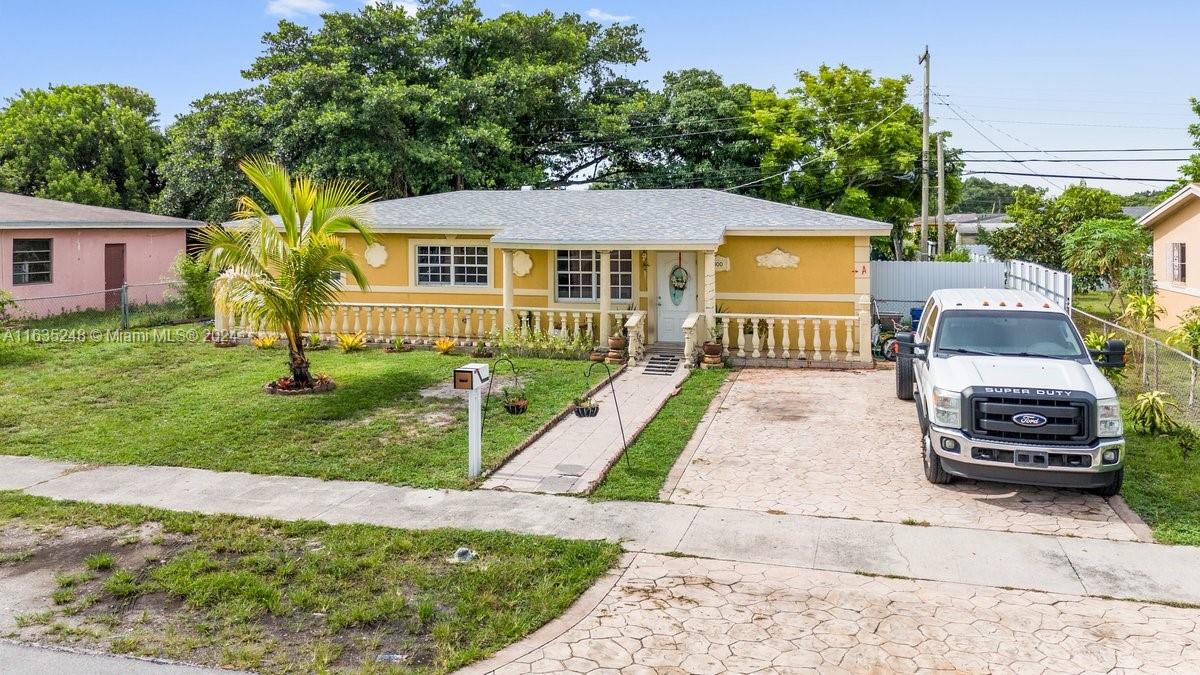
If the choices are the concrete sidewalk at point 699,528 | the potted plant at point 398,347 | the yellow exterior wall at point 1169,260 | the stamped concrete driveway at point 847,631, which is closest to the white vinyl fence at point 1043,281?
the yellow exterior wall at point 1169,260

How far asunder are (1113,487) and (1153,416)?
3049mm

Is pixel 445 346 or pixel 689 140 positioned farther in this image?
pixel 689 140

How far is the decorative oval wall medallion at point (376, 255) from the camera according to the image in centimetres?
1889

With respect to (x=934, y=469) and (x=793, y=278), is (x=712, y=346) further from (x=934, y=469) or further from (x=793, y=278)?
(x=934, y=469)

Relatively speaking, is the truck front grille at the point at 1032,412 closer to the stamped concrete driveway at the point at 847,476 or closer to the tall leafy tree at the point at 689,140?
the stamped concrete driveway at the point at 847,476

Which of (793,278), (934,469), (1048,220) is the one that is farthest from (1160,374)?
(1048,220)

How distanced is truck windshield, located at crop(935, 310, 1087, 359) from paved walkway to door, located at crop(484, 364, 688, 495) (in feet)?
13.3

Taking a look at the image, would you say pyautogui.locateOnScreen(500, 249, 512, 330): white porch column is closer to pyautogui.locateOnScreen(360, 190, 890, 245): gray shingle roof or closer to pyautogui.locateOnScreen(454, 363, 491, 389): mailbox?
pyautogui.locateOnScreen(360, 190, 890, 245): gray shingle roof

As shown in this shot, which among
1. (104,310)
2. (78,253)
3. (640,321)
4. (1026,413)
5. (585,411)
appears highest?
(78,253)

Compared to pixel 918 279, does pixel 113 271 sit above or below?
above

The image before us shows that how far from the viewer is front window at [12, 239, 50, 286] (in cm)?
2177

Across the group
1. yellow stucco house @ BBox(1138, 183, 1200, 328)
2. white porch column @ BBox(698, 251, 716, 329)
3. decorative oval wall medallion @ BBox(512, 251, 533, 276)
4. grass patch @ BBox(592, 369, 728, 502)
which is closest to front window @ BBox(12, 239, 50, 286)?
decorative oval wall medallion @ BBox(512, 251, 533, 276)

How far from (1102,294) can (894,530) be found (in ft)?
99.8

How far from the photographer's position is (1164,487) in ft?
27.2
